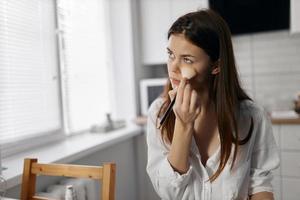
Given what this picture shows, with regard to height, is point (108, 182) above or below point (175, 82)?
below

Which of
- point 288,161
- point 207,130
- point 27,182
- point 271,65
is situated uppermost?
point 271,65

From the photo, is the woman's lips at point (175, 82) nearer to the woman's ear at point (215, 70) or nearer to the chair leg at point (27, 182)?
the woman's ear at point (215, 70)

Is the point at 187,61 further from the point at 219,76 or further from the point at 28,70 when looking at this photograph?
the point at 28,70

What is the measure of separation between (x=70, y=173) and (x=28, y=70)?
82cm

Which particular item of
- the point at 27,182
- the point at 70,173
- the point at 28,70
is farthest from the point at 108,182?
the point at 28,70

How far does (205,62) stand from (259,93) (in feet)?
5.66

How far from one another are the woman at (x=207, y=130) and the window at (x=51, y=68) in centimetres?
89

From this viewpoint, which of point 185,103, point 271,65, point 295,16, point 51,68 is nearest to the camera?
point 185,103

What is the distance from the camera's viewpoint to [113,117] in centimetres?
253

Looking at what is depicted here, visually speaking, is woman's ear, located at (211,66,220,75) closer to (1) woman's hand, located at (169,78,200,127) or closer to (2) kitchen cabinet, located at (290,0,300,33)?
(1) woman's hand, located at (169,78,200,127)

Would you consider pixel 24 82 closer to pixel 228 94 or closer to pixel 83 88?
pixel 83 88

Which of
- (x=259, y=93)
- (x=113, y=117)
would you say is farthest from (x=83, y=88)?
(x=259, y=93)

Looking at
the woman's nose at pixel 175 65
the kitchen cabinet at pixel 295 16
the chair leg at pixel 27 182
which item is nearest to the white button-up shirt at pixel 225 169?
the woman's nose at pixel 175 65

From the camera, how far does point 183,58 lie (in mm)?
833
